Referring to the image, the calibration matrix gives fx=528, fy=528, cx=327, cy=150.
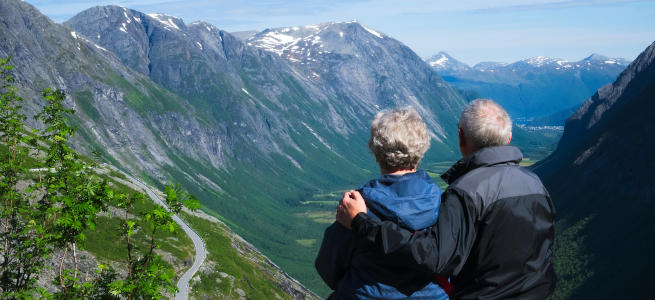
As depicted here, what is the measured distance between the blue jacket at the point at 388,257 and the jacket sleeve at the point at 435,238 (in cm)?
25

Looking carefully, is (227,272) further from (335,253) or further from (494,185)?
(494,185)

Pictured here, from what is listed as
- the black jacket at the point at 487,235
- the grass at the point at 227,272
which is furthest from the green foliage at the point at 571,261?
the black jacket at the point at 487,235

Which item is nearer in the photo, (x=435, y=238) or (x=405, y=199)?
(x=435, y=238)

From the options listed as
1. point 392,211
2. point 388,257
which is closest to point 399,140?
point 392,211

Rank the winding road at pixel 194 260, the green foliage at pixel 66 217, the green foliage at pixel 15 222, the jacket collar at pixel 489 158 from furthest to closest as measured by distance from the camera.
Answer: the winding road at pixel 194 260 < the green foliage at pixel 15 222 < the green foliage at pixel 66 217 < the jacket collar at pixel 489 158

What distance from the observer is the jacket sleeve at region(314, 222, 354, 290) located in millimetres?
9930

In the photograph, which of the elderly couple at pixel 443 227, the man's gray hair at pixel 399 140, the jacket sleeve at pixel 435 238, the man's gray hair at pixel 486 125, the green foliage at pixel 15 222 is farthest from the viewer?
the green foliage at pixel 15 222

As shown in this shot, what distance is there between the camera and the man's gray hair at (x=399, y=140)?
9.70 meters

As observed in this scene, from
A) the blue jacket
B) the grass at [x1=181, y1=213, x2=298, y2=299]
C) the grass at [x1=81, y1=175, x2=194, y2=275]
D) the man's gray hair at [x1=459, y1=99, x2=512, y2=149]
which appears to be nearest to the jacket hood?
the blue jacket

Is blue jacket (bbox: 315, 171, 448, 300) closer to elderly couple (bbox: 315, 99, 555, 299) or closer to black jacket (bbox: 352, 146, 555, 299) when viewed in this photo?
elderly couple (bbox: 315, 99, 555, 299)

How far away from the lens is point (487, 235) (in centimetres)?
943

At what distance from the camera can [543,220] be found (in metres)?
9.67

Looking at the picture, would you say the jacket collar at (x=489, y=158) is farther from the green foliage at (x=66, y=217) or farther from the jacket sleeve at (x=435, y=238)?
the green foliage at (x=66, y=217)

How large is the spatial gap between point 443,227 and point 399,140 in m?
1.78
